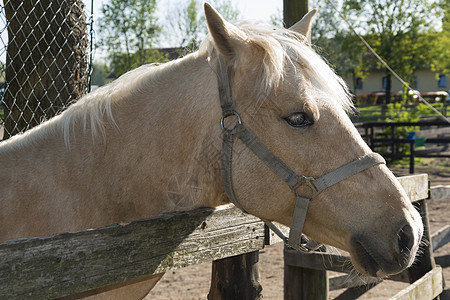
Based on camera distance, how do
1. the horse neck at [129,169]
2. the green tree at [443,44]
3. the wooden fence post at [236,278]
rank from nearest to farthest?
the horse neck at [129,169]
the wooden fence post at [236,278]
the green tree at [443,44]

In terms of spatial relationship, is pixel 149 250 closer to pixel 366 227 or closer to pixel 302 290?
pixel 366 227

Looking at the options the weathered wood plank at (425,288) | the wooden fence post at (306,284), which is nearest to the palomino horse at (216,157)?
the weathered wood plank at (425,288)

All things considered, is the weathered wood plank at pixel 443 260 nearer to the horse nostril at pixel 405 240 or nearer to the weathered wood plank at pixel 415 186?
the weathered wood plank at pixel 415 186

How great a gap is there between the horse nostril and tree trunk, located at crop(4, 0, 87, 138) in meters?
2.80

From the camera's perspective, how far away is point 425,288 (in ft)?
11.1

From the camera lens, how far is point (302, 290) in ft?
A: 11.2

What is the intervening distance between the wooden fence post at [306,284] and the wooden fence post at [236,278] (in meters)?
0.40

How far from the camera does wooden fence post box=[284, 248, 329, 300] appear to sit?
338 centimetres

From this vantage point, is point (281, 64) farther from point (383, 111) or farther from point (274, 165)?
point (383, 111)

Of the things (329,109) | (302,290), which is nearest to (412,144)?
(302,290)

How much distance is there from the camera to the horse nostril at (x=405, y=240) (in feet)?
5.96

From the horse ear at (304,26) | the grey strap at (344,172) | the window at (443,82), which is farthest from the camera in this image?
the window at (443,82)

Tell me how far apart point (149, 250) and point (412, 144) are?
536 inches

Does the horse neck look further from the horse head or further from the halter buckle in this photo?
the halter buckle
